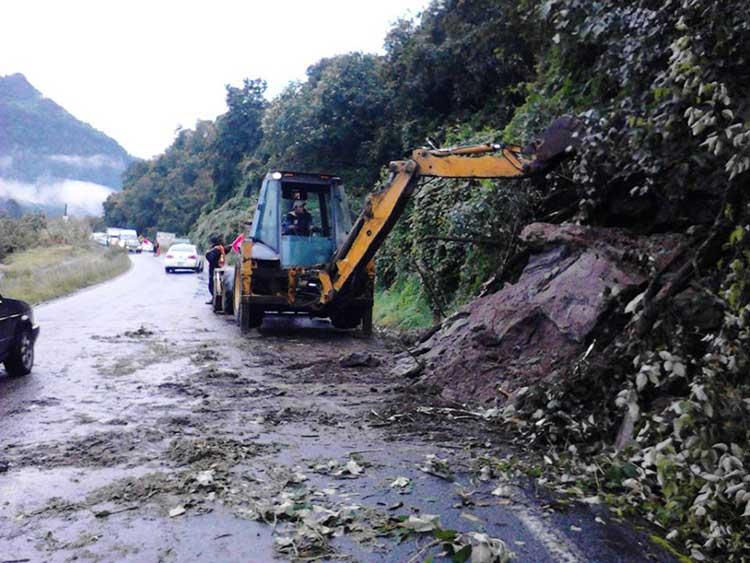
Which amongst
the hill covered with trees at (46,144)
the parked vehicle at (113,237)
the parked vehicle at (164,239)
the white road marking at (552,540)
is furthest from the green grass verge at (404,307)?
the hill covered with trees at (46,144)

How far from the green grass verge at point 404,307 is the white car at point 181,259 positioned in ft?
75.6

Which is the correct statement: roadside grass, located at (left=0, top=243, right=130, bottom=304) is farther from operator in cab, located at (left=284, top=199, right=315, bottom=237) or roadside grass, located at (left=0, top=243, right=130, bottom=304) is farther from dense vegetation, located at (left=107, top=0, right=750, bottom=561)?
operator in cab, located at (left=284, top=199, right=315, bottom=237)

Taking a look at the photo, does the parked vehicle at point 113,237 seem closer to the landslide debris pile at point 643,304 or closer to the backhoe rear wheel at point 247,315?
the backhoe rear wheel at point 247,315

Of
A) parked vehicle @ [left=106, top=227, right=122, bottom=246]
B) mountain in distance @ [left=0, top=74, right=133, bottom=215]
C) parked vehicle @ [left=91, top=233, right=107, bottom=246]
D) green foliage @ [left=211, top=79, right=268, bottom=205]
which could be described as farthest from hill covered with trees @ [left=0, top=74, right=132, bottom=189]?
green foliage @ [left=211, top=79, right=268, bottom=205]

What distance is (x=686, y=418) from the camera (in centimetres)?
442

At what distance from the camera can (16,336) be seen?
9453mm

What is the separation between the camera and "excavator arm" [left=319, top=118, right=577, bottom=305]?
899 cm

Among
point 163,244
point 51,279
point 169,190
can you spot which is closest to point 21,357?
point 51,279

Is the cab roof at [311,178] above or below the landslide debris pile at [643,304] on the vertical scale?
above

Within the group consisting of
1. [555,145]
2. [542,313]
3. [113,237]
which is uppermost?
[555,145]

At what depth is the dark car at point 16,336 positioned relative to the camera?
9.12 metres

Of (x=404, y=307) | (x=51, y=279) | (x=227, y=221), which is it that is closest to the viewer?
(x=404, y=307)

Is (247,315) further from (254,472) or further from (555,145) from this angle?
(254,472)

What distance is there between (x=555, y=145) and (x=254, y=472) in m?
5.42
